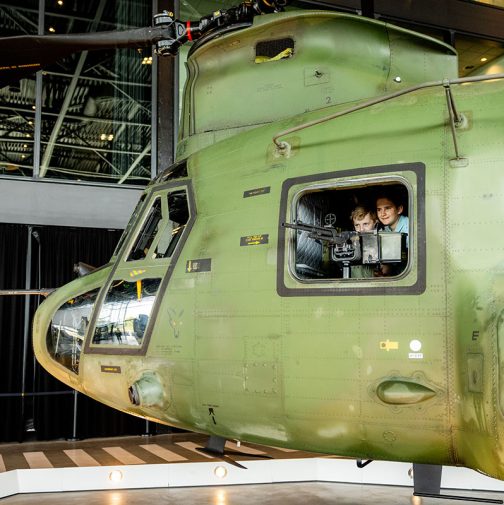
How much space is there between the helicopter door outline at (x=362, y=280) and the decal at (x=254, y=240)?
13cm

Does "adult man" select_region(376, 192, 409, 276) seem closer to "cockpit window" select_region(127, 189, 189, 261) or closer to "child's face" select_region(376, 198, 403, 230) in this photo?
"child's face" select_region(376, 198, 403, 230)

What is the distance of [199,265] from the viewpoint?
206 inches

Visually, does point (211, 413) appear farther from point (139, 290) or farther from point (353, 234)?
point (353, 234)

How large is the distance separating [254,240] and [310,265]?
712 mm

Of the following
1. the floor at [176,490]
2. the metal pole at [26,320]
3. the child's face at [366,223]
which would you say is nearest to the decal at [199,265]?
the child's face at [366,223]

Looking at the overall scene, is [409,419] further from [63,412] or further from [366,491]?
[63,412]

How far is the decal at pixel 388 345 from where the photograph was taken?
4336 millimetres

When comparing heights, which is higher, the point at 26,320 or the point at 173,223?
the point at 173,223

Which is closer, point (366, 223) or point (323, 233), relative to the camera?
point (323, 233)

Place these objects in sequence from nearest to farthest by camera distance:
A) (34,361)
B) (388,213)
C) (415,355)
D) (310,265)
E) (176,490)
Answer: (415,355) < (388,213) < (310,265) < (176,490) < (34,361)

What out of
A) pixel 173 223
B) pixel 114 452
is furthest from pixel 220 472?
pixel 173 223

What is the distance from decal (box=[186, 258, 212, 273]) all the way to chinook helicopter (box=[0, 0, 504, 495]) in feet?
0.06

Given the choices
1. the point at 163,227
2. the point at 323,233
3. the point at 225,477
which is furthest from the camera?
the point at 225,477

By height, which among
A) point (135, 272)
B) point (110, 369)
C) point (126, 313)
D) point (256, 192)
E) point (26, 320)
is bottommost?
point (110, 369)
